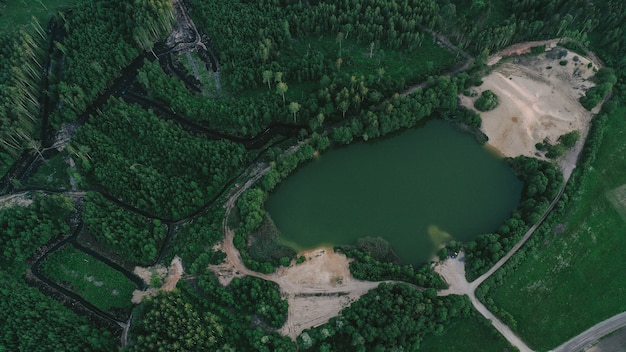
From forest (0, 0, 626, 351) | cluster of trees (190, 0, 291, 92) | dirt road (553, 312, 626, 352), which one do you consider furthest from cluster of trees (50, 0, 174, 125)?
dirt road (553, 312, 626, 352)

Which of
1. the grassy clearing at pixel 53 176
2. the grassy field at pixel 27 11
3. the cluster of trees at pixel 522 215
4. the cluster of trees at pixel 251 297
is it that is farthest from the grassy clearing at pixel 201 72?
the cluster of trees at pixel 522 215

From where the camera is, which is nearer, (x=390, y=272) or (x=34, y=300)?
(x=34, y=300)

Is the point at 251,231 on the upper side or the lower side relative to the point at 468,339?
upper

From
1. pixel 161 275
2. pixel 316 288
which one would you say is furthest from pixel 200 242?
pixel 316 288

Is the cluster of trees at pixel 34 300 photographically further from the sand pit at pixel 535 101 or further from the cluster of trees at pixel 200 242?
the sand pit at pixel 535 101

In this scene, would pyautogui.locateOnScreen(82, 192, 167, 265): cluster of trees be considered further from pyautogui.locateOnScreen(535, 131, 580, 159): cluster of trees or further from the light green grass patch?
the light green grass patch

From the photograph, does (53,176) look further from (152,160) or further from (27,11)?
(27,11)
